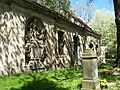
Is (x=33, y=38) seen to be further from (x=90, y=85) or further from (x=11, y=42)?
(x=90, y=85)

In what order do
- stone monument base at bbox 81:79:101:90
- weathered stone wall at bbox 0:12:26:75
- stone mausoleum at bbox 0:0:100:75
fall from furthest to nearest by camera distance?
stone mausoleum at bbox 0:0:100:75 < weathered stone wall at bbox 0:12:26:75 < stone monument base at bbox 81:79:101:90

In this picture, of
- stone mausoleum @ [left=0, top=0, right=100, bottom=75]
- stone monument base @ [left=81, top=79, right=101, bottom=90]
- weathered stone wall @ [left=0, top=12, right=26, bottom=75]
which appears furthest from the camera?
stone mausoleum @ [left=0, top=0, right=100, bottom=75]

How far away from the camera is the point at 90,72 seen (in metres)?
8.66

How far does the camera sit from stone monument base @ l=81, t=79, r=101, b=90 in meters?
8.49

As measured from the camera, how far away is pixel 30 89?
29.2 ft

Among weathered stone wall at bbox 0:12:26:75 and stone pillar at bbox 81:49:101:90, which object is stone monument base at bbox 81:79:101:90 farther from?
weathered stone wall at bbox 0:12:26:75

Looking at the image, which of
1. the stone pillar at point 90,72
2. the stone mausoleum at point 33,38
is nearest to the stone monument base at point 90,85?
the stone pillar at point 90,72

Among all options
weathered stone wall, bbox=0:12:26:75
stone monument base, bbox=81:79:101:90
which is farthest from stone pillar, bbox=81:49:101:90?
weathered stone wall, bbox=0:12:26:75

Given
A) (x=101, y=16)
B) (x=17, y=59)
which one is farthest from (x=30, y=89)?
(x=101, y=16)

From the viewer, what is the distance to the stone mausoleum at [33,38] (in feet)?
47.1

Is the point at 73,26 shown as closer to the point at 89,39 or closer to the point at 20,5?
the point at 89,39

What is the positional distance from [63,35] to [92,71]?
13.9m

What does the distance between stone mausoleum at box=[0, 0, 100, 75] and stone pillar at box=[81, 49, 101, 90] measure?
21.2 ft

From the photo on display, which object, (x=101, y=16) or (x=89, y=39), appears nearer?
(x=89, y=39)
